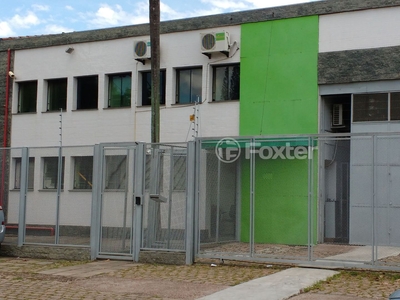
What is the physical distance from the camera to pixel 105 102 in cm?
2252

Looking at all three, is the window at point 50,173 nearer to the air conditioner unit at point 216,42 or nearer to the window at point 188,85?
the window at point 188,85

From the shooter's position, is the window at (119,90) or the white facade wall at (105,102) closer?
the white facade wall at (105,102)

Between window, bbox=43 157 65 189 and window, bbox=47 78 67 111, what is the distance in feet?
25.1

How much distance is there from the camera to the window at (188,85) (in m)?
21.0

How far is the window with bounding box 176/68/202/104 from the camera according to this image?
21031 mm

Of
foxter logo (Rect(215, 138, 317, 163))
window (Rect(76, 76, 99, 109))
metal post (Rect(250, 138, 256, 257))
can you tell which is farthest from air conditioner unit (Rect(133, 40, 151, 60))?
metal post (Rect(250, 138, 256, 257))

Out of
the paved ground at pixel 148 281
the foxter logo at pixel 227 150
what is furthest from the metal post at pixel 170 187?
the foxter logo at pixel 227 150

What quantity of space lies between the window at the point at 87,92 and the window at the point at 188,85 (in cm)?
326

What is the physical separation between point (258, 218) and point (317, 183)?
1.48 metres

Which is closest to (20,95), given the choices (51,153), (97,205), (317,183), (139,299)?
(51,153)

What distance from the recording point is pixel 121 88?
22406mm

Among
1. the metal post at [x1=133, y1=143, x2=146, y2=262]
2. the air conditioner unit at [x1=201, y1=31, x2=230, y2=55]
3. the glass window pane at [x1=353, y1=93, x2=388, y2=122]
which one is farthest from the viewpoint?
the air conditioner unit at [x1=201, y1=31, x2=230, y2=55]

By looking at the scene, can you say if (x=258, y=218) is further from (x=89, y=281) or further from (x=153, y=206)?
(x=89, y=281)

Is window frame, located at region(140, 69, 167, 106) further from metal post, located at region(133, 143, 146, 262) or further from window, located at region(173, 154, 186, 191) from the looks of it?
window, located at region(173, 154, 186, 191)
